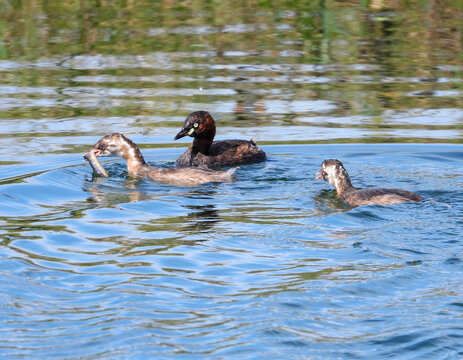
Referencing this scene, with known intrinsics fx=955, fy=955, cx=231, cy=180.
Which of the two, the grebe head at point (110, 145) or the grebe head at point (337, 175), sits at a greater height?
the grebe head at point (110, 145)

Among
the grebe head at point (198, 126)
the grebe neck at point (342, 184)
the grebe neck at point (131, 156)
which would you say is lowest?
the grebe neck at point (342, 184)

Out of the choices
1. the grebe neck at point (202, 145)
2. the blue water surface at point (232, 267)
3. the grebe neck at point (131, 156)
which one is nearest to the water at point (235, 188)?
the blue water surface at point (232, 267)

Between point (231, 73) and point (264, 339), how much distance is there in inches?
403

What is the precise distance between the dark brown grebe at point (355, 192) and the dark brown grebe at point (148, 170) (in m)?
1.20

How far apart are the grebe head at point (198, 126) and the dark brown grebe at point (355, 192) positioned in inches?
84.6

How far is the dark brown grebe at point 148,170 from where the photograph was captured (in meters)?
11.3

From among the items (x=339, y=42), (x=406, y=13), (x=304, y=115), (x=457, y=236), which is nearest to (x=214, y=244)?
(x=457, y=236)

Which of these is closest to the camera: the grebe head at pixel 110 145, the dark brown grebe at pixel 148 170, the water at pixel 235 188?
the water at pixel 235 188

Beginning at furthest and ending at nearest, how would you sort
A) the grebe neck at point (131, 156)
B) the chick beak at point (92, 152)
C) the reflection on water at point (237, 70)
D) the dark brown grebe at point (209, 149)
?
the reflection on water at point (237, 70), the dark brown grebe at point (209, 149), the grebe neck at point (131, 156), the chick beak at point (92, 152)

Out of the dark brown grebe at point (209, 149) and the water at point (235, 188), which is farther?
the dark brown grebe at point (209, 149)

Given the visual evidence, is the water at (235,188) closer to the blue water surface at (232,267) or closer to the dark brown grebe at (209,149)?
the blue water surface at (232,267)

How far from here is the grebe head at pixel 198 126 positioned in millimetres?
12422

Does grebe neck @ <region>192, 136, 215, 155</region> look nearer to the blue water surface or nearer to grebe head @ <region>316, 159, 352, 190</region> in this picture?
the blue water surface

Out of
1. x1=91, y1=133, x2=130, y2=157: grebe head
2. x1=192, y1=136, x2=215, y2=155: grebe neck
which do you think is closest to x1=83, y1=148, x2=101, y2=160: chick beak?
x1=91, y1=133, x2=130, y2=157: grebe head
